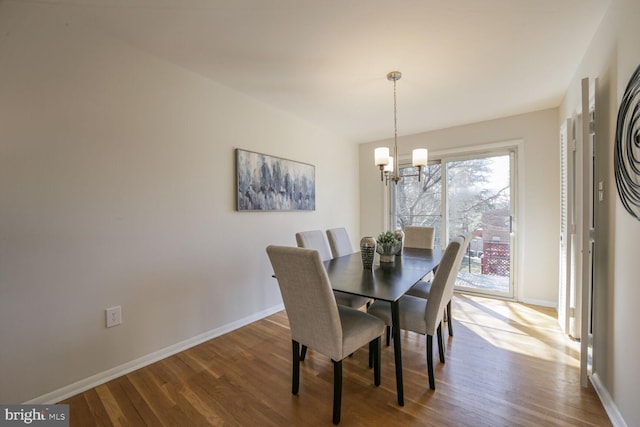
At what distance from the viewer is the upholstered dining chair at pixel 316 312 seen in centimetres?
141

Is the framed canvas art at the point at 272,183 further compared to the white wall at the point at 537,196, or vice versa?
the white wall at the point at 537,196

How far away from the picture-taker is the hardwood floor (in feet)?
4.96

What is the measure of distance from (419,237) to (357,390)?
1.95m

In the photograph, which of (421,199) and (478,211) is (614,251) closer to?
(478,211)

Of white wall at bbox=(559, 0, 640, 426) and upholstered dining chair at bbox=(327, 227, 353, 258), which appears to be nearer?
white wall at bbox=(559, 0, 640, 426)

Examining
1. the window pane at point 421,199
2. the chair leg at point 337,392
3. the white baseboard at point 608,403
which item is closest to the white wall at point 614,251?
the white baseboard at point 608,403

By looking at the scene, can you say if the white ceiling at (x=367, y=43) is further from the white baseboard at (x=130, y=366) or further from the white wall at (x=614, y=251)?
the white baseboard at (x=130, y=366)

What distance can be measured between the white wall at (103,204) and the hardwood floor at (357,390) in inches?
12.8

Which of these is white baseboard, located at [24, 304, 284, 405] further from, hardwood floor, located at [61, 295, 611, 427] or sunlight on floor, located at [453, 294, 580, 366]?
sunlight on floor, located at [453, 294, 580, 366]

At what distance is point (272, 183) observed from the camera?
304 centimetres

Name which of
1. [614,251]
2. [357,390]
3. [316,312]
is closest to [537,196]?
[614,251]

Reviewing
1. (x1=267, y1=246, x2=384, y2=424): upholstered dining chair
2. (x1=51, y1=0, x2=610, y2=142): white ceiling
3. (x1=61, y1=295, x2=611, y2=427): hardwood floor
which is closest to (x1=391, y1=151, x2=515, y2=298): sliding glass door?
(x1=51, y1=0, x2=610, y2=142): white ceiling

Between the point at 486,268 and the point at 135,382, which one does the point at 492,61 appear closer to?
the point at 486,268

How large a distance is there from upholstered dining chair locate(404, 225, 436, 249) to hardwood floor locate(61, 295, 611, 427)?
1048mm
